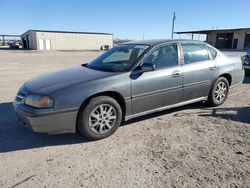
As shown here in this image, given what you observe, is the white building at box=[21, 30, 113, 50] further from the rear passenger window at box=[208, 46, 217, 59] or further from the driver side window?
the driver side window

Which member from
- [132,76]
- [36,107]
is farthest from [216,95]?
[36,107]

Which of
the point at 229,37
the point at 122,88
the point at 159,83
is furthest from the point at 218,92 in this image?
the point at 229,37

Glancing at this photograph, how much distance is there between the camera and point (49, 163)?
128 inches

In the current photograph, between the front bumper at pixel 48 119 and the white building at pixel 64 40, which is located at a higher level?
the white building at pixel 64 40

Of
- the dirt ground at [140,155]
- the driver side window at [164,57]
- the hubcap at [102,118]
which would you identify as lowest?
the dirt ground at [140,155]

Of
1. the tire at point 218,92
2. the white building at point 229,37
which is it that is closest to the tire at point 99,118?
the tire at point 218,92

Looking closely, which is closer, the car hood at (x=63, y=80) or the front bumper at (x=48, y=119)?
the front bumper at (x=48, y=119)

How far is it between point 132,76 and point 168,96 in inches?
36.1

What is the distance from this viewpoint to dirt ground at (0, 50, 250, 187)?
2871 millimetres

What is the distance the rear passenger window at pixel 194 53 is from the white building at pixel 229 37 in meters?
42.7

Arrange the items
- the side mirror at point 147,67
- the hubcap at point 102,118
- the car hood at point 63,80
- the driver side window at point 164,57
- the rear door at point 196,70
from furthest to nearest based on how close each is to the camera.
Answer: the rear door at point 196,70 < the driver side window at point 164,57 < the side mirror at point 147,67 < the hubcap at point 102,118 < the car hood at point 63,80

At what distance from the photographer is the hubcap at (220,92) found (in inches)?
218

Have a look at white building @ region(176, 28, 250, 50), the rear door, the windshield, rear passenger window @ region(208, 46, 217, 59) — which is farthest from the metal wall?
the rear door

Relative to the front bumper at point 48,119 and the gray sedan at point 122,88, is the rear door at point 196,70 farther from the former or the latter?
the front bumper at point 48,119
